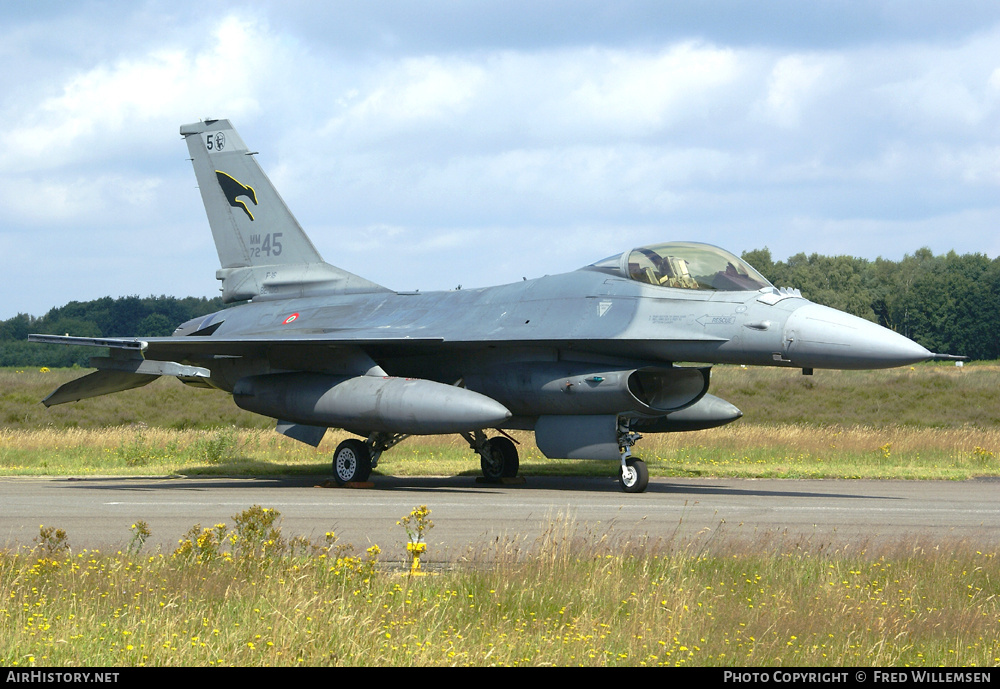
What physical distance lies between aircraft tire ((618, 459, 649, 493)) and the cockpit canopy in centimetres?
257

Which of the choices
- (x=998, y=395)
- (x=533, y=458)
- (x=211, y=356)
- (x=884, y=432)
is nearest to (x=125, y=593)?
(x=211, y=356)

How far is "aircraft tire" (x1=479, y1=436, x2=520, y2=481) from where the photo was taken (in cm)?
1750

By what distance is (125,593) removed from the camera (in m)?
6.21

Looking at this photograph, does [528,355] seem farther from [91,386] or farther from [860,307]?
[860,307]

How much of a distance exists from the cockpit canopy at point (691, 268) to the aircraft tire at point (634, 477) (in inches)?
101

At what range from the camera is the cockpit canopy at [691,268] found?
14.5 meters

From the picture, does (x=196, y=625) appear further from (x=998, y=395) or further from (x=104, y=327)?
(x=104, y=327)

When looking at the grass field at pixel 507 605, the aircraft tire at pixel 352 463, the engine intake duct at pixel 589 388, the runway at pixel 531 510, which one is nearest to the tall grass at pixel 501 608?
the grass field at pixel 507 605

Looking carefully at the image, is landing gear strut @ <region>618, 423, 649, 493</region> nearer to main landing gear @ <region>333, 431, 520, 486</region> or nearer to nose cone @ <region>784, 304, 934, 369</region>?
main landing gear @ <region>333, 431, 520, 486</region>

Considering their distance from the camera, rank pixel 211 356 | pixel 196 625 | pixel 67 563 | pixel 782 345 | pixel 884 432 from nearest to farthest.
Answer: pixel 196 625 → pixel 67 563 → pixel 782 345 → pixel 211 356 → pixel 884 432

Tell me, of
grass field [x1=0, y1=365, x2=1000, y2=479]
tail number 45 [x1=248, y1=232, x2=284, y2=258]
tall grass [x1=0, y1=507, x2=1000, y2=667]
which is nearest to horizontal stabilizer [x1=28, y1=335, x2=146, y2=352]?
grass field [x1=0, y1=365, x2=1000, y2=479]

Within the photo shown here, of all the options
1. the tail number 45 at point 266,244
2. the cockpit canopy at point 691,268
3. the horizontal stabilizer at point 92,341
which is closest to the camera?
the cockpit canopy at point 691,268

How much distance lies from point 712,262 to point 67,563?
987 cm

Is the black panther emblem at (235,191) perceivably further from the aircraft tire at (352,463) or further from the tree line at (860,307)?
the tree line at (860,307)
